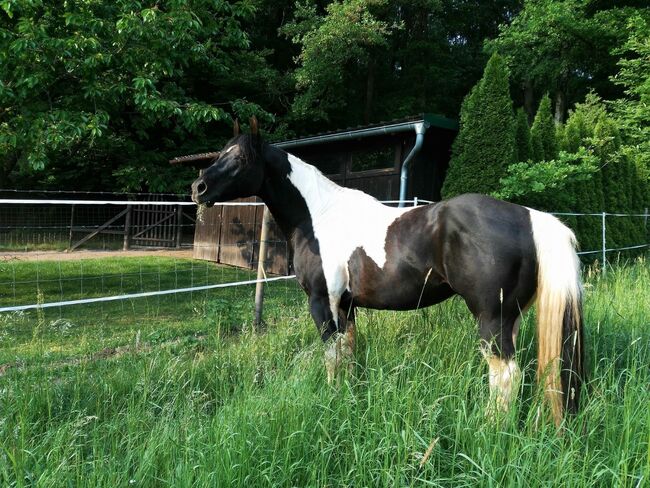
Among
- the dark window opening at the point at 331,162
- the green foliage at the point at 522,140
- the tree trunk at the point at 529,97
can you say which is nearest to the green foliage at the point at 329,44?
the dark window opening at the point at 331,162

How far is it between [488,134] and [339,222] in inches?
236

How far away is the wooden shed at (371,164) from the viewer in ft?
30.0

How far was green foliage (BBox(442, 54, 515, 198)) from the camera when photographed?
8.31m

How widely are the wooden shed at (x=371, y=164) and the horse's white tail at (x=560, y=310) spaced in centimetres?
619

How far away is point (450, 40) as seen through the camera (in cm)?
2531

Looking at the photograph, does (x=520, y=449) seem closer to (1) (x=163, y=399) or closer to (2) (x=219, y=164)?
(1) (x=163, y=399)

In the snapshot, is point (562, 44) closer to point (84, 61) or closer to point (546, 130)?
point (546, 130)

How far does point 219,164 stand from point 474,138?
6.19m

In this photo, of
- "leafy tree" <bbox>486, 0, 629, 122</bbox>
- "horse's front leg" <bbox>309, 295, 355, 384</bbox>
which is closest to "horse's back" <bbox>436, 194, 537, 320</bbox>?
"horse's front leg" <bbox>309, 295, 355, 384</bbox>

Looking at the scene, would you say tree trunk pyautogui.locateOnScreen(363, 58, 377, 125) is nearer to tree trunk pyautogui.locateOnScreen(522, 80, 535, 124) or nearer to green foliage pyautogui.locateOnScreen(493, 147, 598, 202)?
tree trunk pyautogui.locateOnScreen(522, 80, 535, 124)

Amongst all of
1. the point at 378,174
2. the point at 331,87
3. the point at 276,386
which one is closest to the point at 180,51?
the point at 378,174

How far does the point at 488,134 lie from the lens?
839cm

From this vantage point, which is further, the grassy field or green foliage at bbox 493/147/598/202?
green foliage at bbox 493/147/598/202

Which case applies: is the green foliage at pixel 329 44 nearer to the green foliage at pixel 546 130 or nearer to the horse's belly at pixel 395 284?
the green foliage at pixel 546 130
